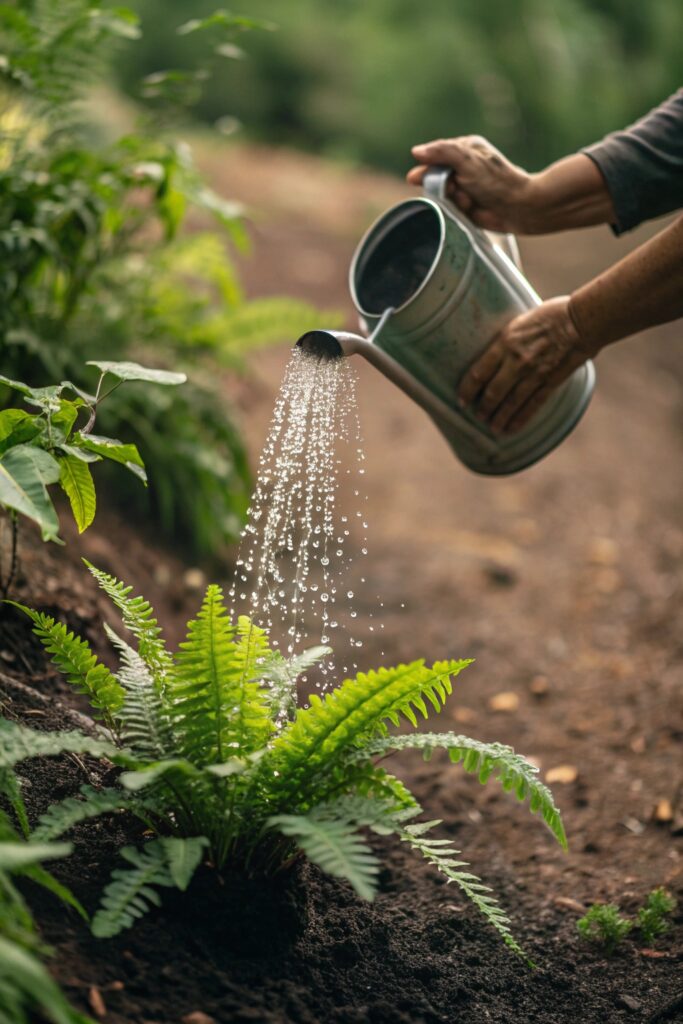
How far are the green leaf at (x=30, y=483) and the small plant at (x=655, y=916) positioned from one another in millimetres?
1382

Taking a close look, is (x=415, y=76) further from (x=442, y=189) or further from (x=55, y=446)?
(x=55, y=446)

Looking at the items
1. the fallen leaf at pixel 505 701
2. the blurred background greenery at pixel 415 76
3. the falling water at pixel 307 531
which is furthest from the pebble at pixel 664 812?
the blurred background greenery at pixel 415 76

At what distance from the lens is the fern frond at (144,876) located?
138 cm

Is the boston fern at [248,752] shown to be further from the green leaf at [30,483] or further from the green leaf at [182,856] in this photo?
the green leaf at [30,483]

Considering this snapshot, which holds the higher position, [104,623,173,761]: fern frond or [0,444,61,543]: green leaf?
[0,444,61,543]: green leaf

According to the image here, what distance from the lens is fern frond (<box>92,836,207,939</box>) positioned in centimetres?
138

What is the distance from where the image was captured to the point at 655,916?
6.54 ft

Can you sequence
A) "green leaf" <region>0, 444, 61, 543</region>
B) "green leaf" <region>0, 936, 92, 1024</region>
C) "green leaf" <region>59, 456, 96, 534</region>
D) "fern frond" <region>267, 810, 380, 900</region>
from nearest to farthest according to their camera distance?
"green leaf" <region>0, 936, 92, 1024</region> → "fern frond" <region>267, 810, 380, 900</region> → "green leaf" <region>0, 444, 61, 543</region> → "green leaf" <region>59, 456, 96, 534</region>

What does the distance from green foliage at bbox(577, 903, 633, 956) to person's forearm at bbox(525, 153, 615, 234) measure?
1600mm

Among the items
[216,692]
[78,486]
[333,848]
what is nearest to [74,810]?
[216,692]

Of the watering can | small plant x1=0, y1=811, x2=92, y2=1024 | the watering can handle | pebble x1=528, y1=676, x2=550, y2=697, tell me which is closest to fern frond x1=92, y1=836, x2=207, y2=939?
small plant x1=0, y1=811, x2=92, y2=1024

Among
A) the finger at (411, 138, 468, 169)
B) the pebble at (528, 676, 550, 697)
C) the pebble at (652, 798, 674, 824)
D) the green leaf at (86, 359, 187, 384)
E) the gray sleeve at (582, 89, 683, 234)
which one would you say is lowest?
the pebble at (528, 676, 550, 697)

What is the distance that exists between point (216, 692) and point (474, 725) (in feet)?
4.98

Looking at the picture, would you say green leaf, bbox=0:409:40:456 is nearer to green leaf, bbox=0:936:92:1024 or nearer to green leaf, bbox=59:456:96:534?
green leaf, bbox=59:456:96:534
